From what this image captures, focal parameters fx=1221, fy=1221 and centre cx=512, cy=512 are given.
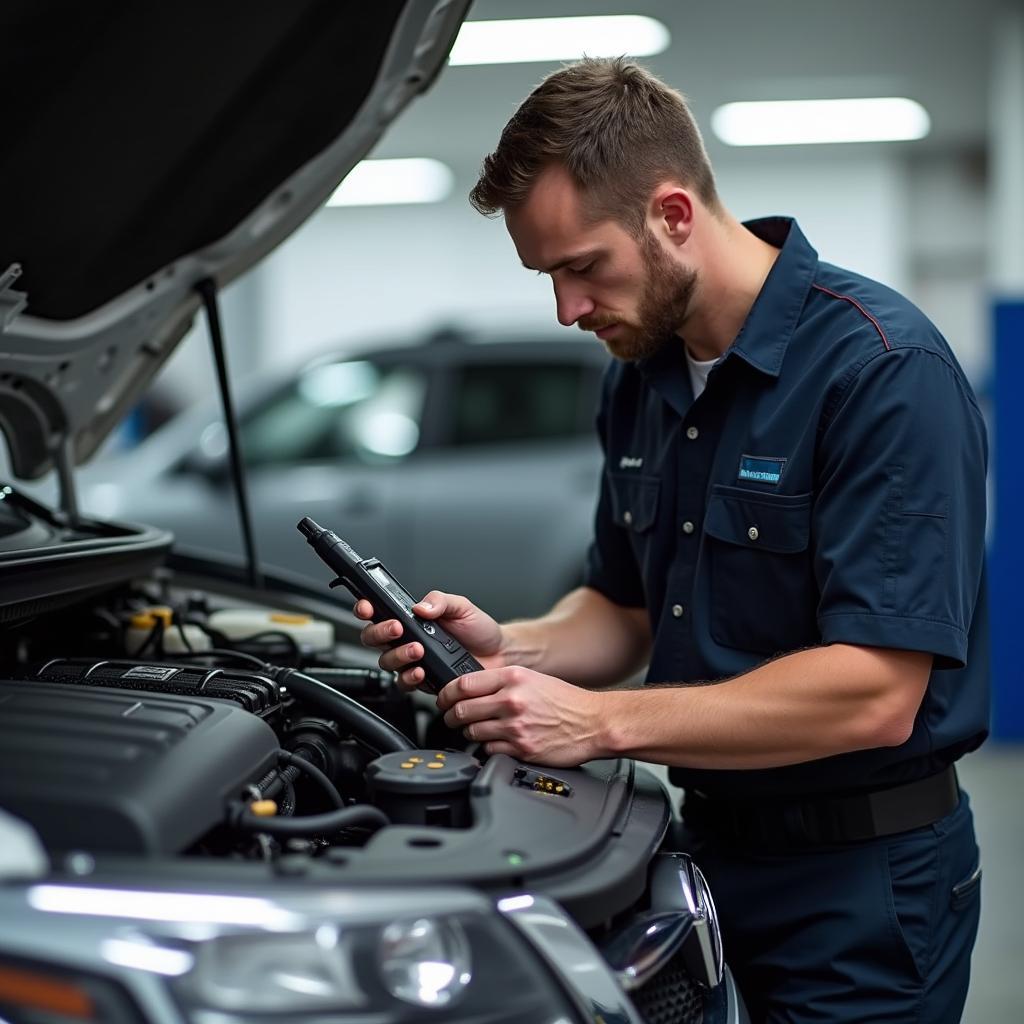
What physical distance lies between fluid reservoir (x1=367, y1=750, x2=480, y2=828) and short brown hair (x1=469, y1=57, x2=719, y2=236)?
0.78 meters

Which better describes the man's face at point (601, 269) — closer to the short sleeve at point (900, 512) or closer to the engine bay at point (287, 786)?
the short sleeve at point (900, 512)

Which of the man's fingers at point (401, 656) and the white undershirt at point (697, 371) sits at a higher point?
the white undershirt at point (697, 371)

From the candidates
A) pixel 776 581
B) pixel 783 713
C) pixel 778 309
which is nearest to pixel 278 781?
pixel 783 713

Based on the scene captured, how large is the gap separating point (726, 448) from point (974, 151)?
10331mm

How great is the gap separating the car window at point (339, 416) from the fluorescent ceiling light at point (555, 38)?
6.69 feet

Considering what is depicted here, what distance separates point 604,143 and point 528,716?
2.51 ft

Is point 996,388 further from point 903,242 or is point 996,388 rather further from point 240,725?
point 903,242

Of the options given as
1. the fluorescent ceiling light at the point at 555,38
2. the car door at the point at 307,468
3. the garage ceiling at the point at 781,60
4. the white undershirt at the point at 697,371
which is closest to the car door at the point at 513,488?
the car door at the point at 307,468

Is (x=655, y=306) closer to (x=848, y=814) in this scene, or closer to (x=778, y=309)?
(x=778, y=309)

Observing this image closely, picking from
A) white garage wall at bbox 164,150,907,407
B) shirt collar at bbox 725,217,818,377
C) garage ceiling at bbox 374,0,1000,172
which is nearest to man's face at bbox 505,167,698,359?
shirt collar at bbox 725,217,818,377

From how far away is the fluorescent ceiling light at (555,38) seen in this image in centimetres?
640

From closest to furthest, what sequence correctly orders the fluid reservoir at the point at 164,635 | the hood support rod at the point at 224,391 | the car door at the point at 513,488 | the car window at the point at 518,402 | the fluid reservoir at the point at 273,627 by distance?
the fluid reservoir at the point at 164,635, the fluid reservoir at the point at 273,627, the hood support rod at the point at 224,391, the car door at the point at 513,488, the car window at the point at 518,402

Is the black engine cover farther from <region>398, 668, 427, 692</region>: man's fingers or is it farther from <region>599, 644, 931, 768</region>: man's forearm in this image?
<region>599, 644, 931, 768</region>: man's forearm

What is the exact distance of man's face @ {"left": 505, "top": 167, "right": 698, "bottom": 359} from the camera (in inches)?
65.0
